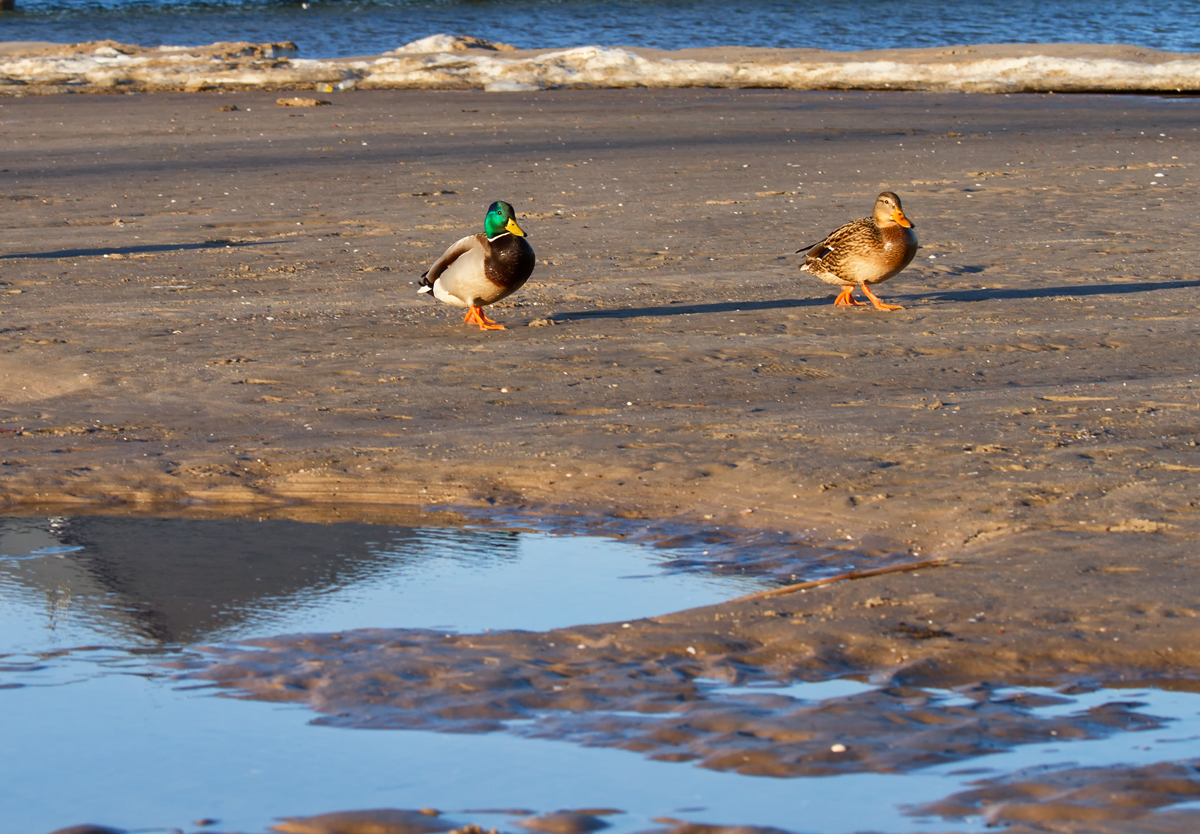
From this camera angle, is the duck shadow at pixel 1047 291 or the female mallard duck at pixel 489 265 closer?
the female mallard duck at pixel 489 265

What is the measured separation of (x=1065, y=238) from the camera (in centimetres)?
1188

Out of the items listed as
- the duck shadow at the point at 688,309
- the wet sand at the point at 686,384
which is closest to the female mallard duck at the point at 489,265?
the wet sand at the point at 686,384

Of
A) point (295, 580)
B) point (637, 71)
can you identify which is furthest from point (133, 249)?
point (637, 71)

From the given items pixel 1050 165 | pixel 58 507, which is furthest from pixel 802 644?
pixel 1050 165

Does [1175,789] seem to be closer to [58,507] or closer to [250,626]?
[250,626]

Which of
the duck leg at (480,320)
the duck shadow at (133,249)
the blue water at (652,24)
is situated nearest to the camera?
the duck leg at (480,320)

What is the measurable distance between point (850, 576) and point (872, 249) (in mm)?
4791

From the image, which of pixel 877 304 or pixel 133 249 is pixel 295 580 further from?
pixel 133 249

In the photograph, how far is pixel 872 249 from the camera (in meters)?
9.45

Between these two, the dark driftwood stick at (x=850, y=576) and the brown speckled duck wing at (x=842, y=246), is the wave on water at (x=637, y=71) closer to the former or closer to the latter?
the brown speckled duck wing at (x=842, y=246)

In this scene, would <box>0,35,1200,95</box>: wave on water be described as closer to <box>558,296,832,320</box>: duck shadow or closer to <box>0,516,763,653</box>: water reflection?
<box>558,296,832,320</box>: duck shadow

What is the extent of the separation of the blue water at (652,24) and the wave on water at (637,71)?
769 centimetres

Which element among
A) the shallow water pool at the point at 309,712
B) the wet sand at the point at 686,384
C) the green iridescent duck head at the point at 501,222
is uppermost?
the green iridescent duck head at the point at 501,222

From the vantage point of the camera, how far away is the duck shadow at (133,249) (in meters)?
11.8
